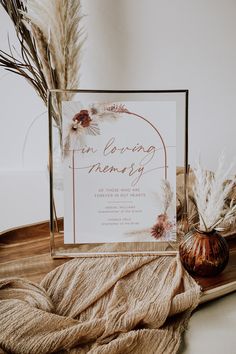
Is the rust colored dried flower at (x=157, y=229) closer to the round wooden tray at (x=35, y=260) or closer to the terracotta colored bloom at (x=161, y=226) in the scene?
the terracotta colored bloom at (x=161, y=226)

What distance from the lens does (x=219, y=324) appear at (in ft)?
2.08

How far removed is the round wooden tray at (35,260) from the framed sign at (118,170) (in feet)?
0.14

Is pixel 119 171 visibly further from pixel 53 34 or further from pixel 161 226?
pixel 53 34

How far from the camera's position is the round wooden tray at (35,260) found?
71 centimetres

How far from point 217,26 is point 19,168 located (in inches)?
28.6

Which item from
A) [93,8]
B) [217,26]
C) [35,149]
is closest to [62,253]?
[35,149]

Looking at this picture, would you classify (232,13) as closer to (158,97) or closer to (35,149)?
(158,97)

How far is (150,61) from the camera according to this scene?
1232mm

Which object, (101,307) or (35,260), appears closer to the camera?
(101,307)

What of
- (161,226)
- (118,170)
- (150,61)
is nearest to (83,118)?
(118,170)

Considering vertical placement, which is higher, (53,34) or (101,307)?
(53,34)

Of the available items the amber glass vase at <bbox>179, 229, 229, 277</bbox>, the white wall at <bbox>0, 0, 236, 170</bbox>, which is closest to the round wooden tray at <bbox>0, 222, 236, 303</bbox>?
the amber glass vase at <bbox>179, 229, 229, 277</bbox>

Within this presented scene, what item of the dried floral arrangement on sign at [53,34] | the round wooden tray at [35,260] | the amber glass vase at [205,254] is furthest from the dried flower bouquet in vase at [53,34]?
the amber glass vase at [205,254]

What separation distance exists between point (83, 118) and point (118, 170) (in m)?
0.12
